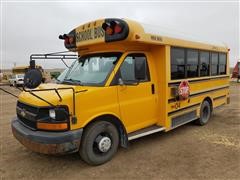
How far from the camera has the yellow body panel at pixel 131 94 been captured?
4.11 metres

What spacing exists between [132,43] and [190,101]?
254 centimetres

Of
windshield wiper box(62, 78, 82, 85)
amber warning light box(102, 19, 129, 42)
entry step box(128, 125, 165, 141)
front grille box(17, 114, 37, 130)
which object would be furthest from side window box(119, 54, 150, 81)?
front grille box(17, 114, 37, 130)

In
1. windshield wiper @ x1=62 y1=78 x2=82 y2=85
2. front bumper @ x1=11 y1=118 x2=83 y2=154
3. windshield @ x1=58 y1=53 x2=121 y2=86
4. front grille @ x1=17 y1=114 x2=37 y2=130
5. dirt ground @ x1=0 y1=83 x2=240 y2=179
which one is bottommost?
dirt ground @ x1=0 y1=83 x2=240 y2=179

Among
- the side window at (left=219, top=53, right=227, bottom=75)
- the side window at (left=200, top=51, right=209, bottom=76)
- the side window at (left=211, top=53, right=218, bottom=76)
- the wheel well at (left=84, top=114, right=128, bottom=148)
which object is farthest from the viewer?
the side window at (left=219, top=53, right=227, bottom=75)

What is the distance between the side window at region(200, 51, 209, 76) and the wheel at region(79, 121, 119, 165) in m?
3.56

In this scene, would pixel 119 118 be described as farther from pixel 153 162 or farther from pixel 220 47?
pixel 220 47

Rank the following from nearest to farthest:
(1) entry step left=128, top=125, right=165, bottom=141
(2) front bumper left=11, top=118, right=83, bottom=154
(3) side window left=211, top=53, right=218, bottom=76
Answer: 1. (2) front bumper left=11, top=118, right=83, bottom=154
2. (1) entry step left=128, top=125, right=165, bottom=141
3. (3) side window left=211, top=53, right=218, bottom=76

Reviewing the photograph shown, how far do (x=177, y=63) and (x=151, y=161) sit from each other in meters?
2.48

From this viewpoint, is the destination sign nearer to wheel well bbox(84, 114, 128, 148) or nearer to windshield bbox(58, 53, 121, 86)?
windshield bbox(58, 53, 121, 86)

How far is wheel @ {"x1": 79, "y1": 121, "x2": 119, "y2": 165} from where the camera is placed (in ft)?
13.8

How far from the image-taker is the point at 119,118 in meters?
4.63

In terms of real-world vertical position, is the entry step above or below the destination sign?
below

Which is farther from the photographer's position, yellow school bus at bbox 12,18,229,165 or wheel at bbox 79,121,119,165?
wheel at bbox 79,121,119,165

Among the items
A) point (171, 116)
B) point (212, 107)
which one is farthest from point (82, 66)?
point (212, 107)
